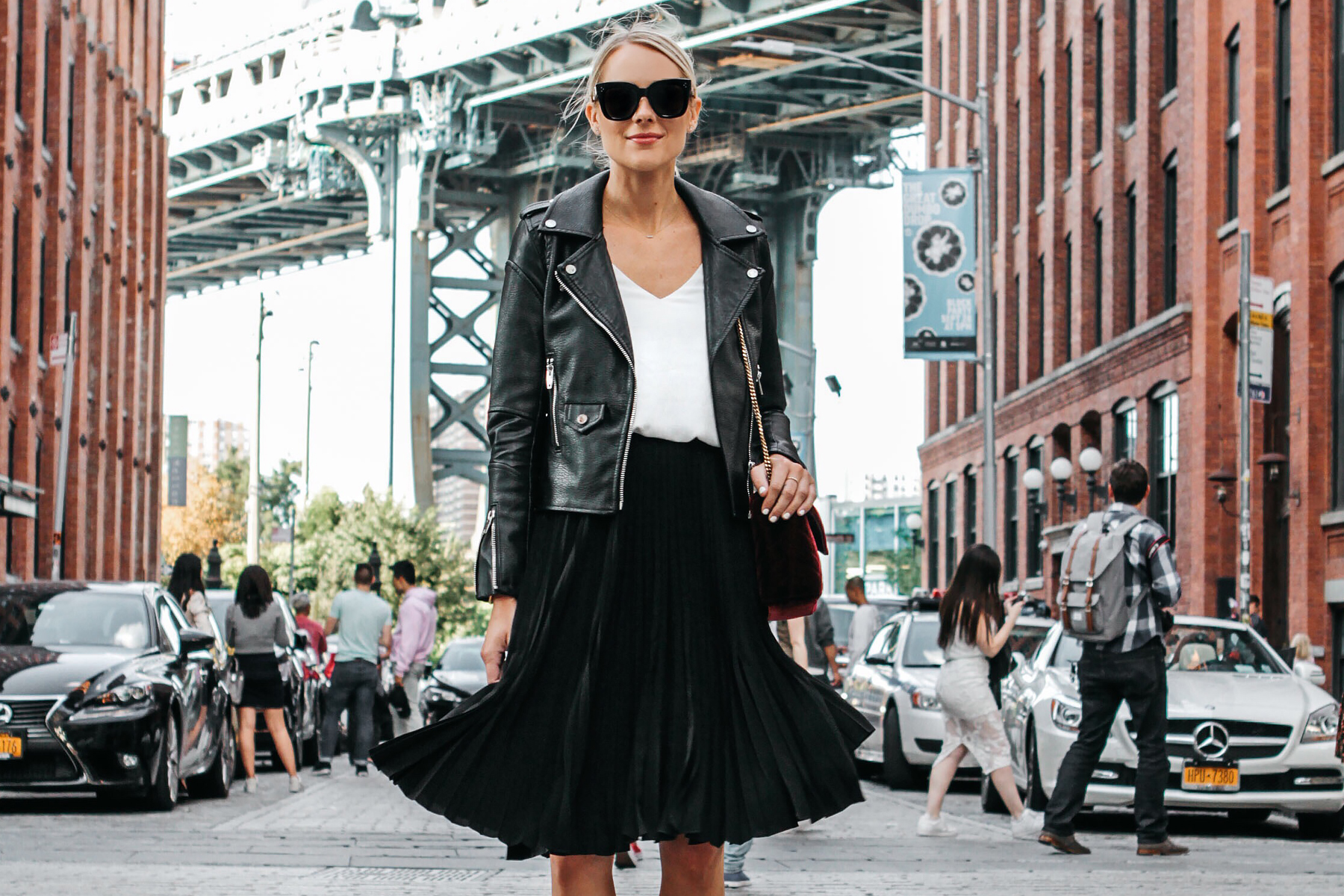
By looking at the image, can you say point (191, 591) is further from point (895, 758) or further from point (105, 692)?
point (895, 758)

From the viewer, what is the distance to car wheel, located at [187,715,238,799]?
15.1 m

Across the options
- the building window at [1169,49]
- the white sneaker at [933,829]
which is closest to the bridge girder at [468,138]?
the building window at [1169,49]

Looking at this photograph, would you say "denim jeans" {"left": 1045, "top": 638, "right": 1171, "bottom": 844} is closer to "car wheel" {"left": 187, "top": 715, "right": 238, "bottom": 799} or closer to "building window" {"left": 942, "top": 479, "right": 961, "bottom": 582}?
"car wheel" {"left": 187, "top": 715, "right": 238, "bottom": 799}

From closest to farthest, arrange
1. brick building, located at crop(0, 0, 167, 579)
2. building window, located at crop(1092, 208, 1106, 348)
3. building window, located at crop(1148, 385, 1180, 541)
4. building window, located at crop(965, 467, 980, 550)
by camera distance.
A: building window, located at crop(1148, 385, 1180, 541), brick building, located at crop(0, 0, 167, 579), building window, located at crop(1092, 208, 1106, 348), building window, located at crop(965, 467, 980, 550)

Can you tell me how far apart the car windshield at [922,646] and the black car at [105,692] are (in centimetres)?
623

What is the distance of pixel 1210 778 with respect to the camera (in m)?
12.5

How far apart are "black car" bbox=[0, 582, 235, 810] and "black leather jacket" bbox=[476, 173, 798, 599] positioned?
9262 millimetres

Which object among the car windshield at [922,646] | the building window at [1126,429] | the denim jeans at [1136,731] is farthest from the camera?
A: the building window at [1126,429]

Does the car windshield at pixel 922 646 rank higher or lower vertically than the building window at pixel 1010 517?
lower

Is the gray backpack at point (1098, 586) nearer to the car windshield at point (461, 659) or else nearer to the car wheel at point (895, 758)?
the car wheel at point (895, 758)

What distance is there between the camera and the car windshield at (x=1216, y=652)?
13859 mm

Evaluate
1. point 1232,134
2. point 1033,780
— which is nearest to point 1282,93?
point 1232,134

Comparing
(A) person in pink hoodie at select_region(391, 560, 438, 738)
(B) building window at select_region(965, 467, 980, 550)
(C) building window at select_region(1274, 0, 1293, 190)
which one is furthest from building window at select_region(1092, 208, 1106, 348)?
(A) person in pink hoodie at select_region(391, 560, 438, 738)

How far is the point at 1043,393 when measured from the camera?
3934cm
